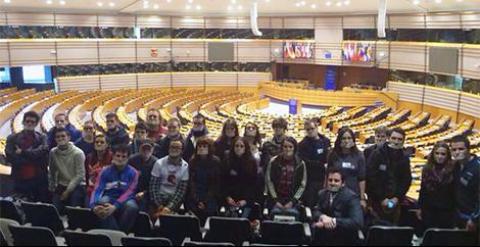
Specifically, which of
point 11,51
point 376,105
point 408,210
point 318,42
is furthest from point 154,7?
point 408,210

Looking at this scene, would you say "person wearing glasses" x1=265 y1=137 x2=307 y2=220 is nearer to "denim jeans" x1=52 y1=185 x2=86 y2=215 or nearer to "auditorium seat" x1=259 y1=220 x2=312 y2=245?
"auditorium seat" x1=259 y1=220 x2=312 y2=245

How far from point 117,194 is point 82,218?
0.48 m

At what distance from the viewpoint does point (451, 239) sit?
5082 millimetres

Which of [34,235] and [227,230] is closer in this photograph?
[34,235]

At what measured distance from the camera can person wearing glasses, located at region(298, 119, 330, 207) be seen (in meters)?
6.86

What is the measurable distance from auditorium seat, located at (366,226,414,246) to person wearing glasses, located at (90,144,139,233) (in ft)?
8.79

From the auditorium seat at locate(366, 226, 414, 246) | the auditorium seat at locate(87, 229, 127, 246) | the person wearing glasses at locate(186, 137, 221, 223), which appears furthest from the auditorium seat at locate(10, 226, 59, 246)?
the auditorium seat at locate(366, 226, 414, 246)

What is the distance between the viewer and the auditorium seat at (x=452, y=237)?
507cm

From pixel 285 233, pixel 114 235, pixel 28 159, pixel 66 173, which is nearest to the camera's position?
pixel 114 235

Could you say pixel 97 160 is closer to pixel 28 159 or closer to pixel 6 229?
pixel 28 159

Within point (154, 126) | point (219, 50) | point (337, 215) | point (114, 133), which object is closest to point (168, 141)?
point (154, 126)

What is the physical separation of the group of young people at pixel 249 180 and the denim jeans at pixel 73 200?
13 millimetres

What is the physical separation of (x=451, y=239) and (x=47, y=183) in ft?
16.9

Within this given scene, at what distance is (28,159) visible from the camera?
6.59m
